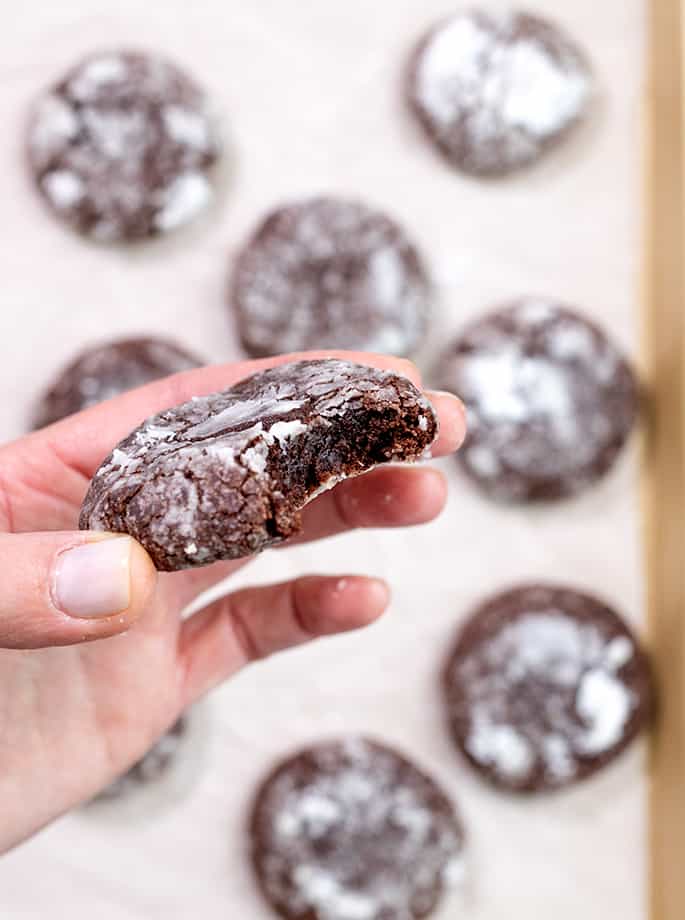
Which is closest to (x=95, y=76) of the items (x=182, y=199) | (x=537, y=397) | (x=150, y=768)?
(x=182, y=199)

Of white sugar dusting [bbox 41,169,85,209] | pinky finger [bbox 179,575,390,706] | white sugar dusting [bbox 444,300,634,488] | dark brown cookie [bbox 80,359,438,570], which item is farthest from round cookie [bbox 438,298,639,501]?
dark brown cookie [bbox 80,359,438,570]

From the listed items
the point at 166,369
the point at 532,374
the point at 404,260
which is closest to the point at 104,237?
the point at 166,369

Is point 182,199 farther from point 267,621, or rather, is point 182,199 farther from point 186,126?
point 267,621

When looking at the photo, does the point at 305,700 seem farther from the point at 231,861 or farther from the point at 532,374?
the point at 532,374

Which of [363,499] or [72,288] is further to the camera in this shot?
[72,288]

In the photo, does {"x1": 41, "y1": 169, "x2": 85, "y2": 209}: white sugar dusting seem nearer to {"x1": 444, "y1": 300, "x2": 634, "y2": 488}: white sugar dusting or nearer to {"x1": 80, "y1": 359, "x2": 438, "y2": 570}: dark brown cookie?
{"x1": 444, "y1": 300, "x2": 634, "y2": 488}: white sugar dusting

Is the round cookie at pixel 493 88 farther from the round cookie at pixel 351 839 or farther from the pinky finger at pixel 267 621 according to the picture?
the round cookie at pixel 351 839
